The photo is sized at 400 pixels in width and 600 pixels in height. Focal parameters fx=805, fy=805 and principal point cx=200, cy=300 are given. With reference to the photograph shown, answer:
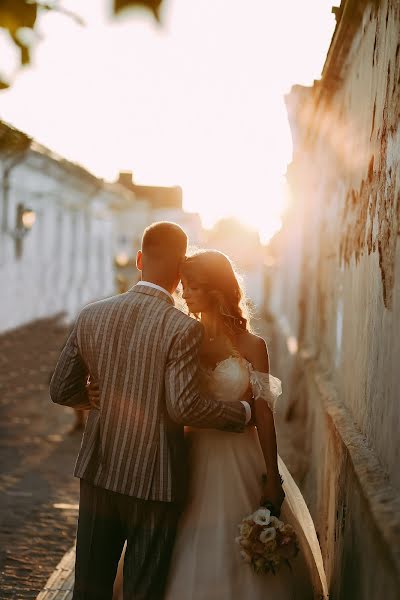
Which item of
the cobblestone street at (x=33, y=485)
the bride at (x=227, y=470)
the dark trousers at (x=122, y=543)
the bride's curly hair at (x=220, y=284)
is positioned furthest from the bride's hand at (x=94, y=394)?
the cobblestone street at (x=33, y=485)

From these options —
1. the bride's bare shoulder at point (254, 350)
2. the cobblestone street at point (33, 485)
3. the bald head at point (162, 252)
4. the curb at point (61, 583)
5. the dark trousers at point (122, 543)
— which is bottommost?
the cobblestone street at point (33, 485)

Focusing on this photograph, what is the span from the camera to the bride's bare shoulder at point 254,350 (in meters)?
3.46

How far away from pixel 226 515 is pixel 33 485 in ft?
13.5

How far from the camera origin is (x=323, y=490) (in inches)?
214

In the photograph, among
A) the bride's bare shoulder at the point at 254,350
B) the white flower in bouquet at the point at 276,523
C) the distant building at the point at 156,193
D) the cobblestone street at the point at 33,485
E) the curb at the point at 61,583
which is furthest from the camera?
the distant building at the point at 156,193

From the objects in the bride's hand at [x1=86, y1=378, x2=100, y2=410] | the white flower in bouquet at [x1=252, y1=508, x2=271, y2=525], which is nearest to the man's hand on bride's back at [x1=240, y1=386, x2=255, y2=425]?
the white flower in bouquet at [x1=252, y1=508, x2=271, y2=525]

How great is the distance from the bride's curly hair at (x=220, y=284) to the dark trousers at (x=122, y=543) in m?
0.83

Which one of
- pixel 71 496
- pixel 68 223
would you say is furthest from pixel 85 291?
pixel 71 496

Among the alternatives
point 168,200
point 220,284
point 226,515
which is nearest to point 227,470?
point 226,515

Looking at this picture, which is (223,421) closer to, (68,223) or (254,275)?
(68,223)

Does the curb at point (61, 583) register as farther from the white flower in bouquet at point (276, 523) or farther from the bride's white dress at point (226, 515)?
the white flower in bouquet at point (276, 523)

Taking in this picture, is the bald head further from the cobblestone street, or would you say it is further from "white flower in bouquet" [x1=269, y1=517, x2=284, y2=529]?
the cobblestone street

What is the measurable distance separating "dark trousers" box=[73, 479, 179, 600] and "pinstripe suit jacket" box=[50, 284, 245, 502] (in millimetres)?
91

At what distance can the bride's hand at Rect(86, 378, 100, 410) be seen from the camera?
10.9 ft
